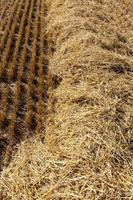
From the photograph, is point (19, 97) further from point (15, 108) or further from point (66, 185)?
point (66, 185)

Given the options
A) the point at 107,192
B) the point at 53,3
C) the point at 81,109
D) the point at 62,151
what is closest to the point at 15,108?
the point at 81,109

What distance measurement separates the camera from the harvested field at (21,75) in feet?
19.8

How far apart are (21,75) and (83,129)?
2378 millimetres

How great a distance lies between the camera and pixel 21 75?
7480 millimetres

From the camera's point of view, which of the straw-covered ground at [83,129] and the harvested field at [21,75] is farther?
the harvested field at [21,75]

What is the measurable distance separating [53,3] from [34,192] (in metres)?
8.16

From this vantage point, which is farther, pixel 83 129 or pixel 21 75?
pixel 21 75

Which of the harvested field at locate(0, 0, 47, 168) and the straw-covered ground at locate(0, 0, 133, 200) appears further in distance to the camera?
the harvested field at locate(0, 0, 47, 168)

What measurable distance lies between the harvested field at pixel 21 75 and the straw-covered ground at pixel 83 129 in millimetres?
200

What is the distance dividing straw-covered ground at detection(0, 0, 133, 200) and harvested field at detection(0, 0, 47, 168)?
0.66 ft

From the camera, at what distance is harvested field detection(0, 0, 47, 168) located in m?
6.03

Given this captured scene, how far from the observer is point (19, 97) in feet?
22.3

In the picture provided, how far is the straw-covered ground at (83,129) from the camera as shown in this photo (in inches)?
183

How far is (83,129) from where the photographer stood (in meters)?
5.54
